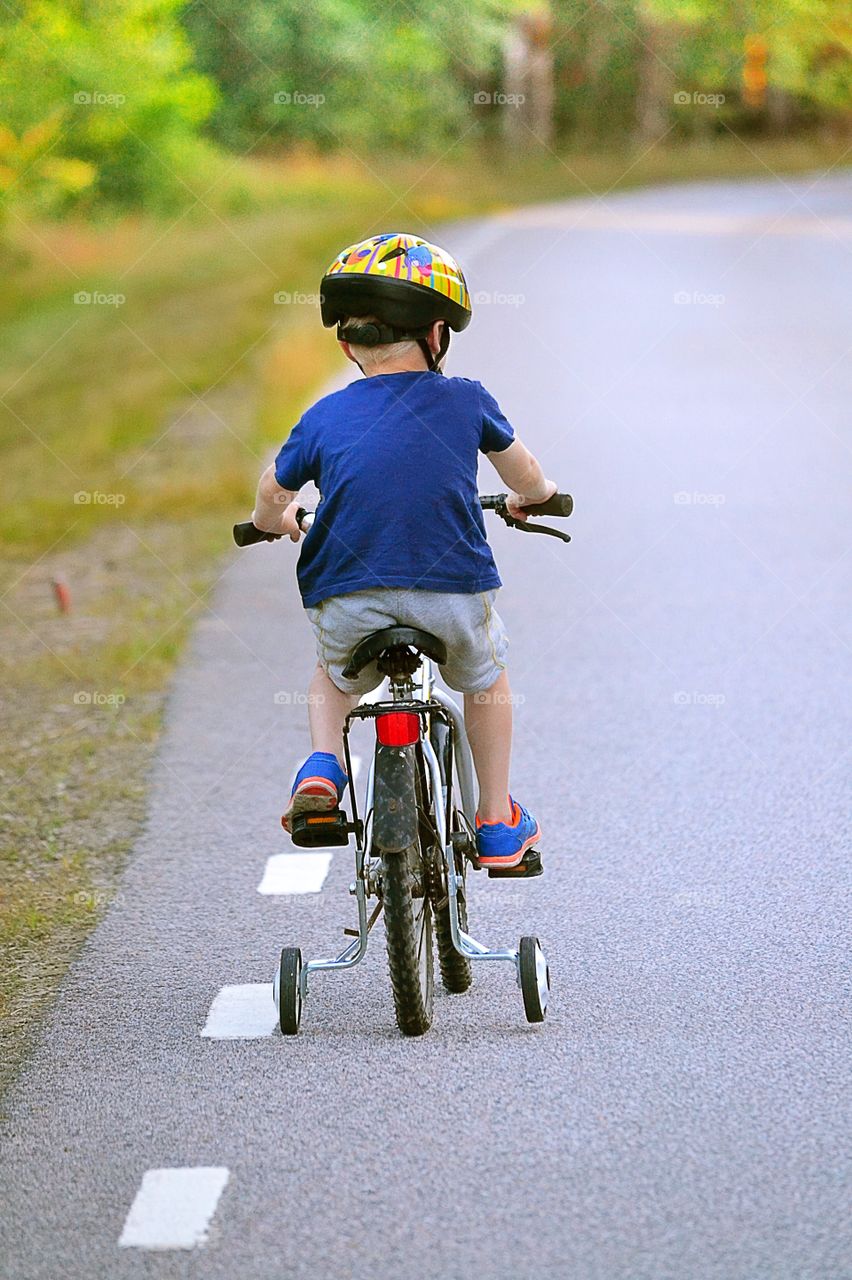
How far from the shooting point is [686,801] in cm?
651

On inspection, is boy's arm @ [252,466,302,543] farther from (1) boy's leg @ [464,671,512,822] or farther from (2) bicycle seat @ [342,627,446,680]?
(1) boy's leg @ [464,671,512,822]

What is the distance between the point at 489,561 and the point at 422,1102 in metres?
1.28

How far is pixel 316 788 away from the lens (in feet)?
14.4

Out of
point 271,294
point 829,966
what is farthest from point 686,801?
point 271,294

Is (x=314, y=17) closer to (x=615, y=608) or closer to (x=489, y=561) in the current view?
(x=615, y=608)

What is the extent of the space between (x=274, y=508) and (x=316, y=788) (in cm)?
72

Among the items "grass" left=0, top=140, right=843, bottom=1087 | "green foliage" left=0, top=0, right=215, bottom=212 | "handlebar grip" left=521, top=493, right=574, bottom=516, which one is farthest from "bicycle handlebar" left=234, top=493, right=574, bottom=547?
"green foliage" left=0, top=0, right=215, bottom=212

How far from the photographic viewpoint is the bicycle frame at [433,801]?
4.43 metres

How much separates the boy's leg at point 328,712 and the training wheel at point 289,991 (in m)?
Result: 0.50

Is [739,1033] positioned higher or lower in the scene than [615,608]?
lower

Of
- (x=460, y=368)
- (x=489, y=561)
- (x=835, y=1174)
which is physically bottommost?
(x=835, y=1174)

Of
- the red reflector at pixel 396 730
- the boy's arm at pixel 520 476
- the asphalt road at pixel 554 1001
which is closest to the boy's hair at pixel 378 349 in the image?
the boy's arm at pixel 520 476

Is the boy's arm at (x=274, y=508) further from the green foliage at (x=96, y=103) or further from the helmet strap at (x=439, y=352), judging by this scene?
the green foliage at (x=96, y=103)

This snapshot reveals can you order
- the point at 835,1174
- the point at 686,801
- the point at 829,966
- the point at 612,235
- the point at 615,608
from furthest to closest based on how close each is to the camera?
1. the point at 612,235
2. the point at 615,608
3. the point at 686,801
4. the point at 829,966
5. the point at 835,1174
